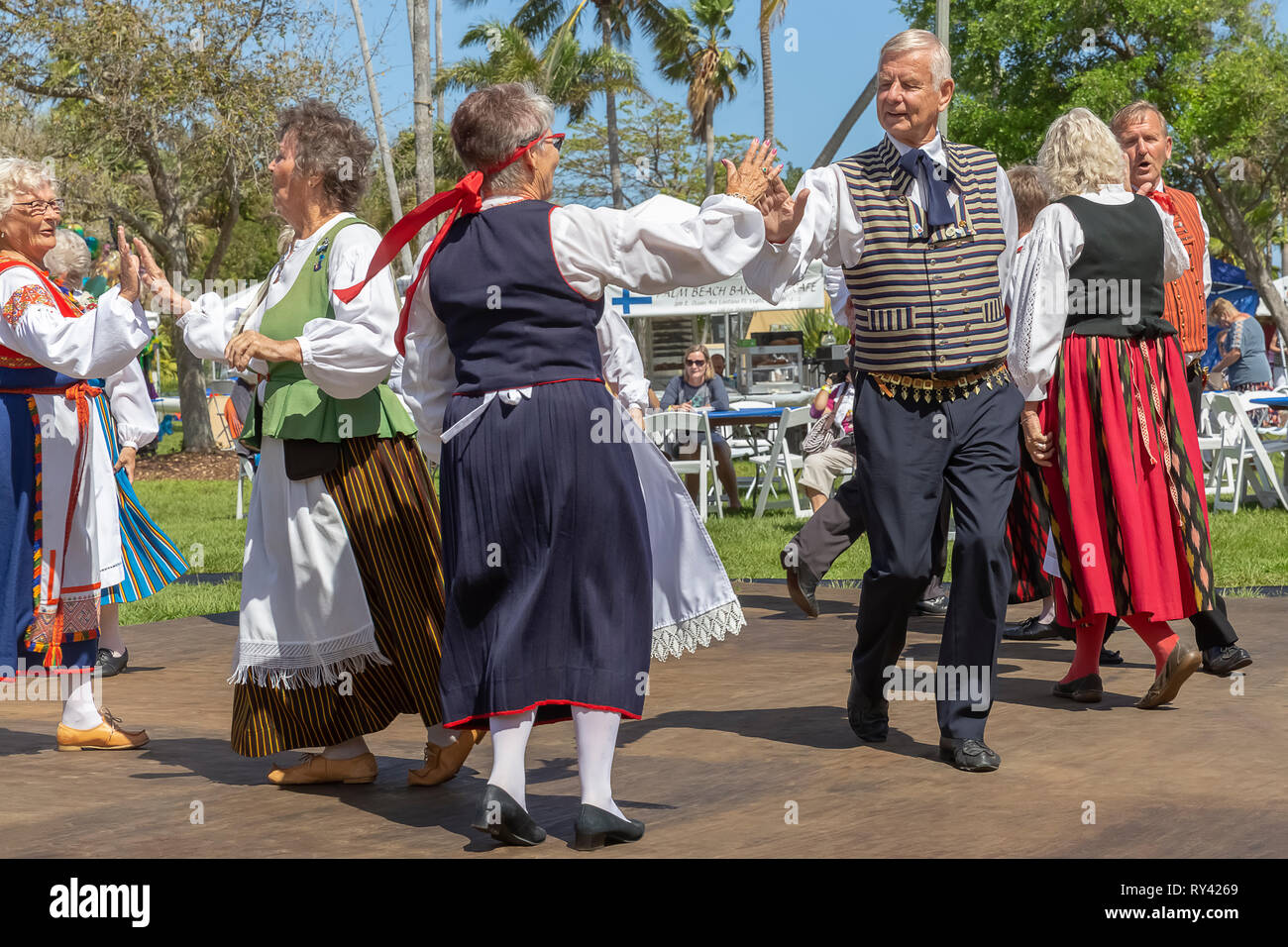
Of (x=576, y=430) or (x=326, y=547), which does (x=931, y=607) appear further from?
(x=576, y=430)

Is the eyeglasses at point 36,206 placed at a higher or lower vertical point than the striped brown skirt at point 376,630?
higher

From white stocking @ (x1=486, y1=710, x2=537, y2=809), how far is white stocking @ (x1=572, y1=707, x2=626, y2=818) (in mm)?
139

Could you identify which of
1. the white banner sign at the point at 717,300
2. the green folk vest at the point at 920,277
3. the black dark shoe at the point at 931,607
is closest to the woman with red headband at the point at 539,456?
the green folk vest at the point at 920,277

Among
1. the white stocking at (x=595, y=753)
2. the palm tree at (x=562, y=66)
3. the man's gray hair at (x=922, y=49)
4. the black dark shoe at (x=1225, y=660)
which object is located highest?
the palm tree at (x=562, y=66)

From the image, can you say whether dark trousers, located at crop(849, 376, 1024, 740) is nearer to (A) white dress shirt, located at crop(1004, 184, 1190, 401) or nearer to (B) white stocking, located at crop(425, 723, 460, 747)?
(A) white dress shirt, located at crop(1004, 184, 1190, 401)

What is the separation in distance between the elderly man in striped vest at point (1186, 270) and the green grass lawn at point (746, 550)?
213 centimetres

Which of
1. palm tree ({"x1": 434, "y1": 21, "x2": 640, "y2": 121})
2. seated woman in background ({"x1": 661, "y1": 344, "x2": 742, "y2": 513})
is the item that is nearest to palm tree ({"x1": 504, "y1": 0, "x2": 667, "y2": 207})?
palm tree ({"x1": 434, "y1": 21, "x2": 640, "y2": 121})

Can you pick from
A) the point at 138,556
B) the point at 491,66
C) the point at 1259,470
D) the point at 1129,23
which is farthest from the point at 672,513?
the point at 491,66

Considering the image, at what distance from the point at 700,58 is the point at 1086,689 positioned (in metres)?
35.8

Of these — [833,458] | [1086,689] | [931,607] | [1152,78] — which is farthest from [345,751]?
[1152,78]

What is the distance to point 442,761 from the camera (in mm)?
4316

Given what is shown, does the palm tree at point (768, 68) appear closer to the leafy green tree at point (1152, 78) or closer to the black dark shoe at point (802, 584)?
the leafy green tree at point (1152, 78)

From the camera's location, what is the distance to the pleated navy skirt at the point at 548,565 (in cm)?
358

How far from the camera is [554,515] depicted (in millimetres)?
3588
